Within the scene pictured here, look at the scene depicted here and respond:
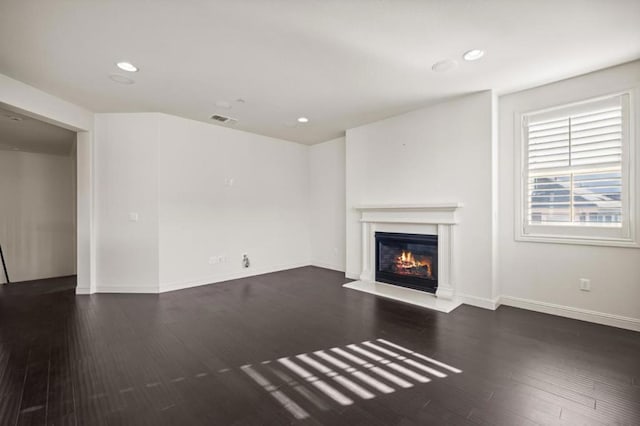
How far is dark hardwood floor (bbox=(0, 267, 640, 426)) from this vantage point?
1731mm

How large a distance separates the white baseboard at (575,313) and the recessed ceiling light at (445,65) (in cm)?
295

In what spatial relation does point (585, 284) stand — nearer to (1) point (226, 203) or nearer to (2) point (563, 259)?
(2) point (563, 259)

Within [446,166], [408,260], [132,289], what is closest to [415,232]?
[408,260]

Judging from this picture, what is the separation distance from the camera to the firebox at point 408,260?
4.16 m

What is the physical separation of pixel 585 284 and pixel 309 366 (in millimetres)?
3229

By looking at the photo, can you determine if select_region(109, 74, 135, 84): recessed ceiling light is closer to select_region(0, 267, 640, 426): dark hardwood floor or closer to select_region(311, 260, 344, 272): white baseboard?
select_region(0, 267, 640, 426): dark hardwood floor

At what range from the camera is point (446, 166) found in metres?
3.97

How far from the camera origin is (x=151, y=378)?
6.88ft

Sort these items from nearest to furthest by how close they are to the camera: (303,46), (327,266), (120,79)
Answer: (303,46) → (120,79) → (327,266)

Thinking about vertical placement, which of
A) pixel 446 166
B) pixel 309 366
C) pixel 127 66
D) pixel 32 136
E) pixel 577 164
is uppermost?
pixel 127 66

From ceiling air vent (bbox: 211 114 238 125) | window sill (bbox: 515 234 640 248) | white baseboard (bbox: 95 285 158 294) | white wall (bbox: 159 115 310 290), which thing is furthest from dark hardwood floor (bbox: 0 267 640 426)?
ceiling air vent (bbox: 211 114 238 125)

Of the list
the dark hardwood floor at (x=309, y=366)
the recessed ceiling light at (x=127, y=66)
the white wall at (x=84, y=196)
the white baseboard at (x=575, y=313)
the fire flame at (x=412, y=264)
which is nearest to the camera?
the dark hardwood floor at (x=309, y=366)

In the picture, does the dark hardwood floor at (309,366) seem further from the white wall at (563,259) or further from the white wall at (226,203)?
the white wall at (226,203)


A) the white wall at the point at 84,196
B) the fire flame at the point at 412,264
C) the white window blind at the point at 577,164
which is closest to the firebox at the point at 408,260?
the fire flame at the point at 412,264
